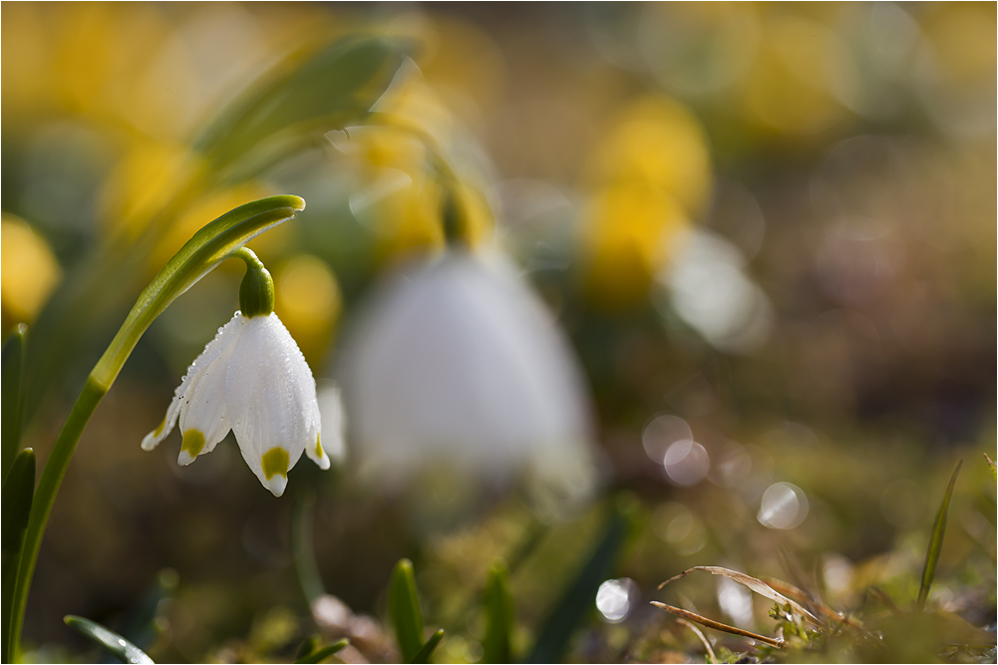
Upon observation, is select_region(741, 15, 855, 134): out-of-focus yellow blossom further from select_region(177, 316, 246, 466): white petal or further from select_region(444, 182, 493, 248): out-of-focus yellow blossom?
select_region(177, 316, 246, 466): white petal

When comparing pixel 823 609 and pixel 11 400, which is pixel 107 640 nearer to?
pixel 11 400

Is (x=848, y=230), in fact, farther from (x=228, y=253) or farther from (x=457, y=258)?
(x=228, y=253)

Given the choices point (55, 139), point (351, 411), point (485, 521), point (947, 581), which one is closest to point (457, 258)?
point (351, 411)

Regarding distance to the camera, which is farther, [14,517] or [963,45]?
[963,45]

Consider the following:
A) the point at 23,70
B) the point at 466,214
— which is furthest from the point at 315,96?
the point at 23,70

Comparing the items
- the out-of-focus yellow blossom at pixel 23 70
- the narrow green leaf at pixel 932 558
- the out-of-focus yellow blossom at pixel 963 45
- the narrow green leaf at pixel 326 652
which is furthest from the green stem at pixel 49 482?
the out-of-focus yellow blossom at pixel 963 45

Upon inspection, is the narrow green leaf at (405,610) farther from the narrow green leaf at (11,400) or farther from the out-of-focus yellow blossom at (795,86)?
the out-of-focus yellow blossom at (795,86)
